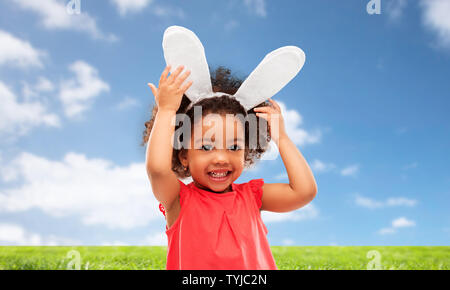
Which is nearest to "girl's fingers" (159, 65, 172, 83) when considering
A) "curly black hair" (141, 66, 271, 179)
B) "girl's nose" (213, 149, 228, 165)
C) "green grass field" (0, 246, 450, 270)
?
"curly black hair" (141, 66, 271, 179)

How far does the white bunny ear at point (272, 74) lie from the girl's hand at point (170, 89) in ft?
0.98

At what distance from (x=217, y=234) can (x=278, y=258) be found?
7.60 ft

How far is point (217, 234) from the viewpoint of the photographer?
154 centimetres

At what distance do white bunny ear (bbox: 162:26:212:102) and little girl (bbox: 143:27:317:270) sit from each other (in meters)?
0.05

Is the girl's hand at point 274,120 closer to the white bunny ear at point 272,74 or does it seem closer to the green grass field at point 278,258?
the white bunny ear at point 272,74

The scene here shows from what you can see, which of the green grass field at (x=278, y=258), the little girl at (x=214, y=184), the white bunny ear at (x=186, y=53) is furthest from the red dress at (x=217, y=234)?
the green grass field at (x=278, y=258)

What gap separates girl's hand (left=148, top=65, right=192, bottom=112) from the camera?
60.6 inches

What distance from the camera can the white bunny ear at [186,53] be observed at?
158 cm

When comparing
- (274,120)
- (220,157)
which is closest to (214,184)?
(220,157)

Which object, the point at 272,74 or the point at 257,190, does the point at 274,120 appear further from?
the point at 257,190

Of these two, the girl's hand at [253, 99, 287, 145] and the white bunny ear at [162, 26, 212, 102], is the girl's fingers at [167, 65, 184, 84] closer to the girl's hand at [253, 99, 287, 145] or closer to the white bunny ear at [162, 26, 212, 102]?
the white bunny ear at [162, 26, 212, 102]

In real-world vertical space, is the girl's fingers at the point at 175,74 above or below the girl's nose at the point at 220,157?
above

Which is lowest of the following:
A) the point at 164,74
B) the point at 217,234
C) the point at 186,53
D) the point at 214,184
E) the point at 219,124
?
the point at 217,234
